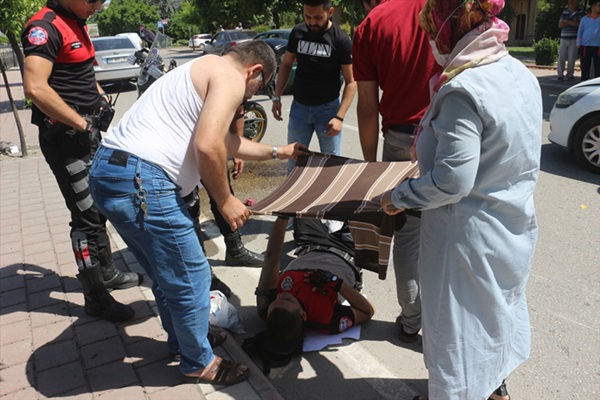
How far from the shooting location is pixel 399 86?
9.46ft

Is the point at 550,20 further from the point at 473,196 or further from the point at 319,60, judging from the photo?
the point at 473,196

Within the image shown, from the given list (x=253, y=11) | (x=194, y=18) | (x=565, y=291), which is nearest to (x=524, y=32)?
(x=253, y=11)

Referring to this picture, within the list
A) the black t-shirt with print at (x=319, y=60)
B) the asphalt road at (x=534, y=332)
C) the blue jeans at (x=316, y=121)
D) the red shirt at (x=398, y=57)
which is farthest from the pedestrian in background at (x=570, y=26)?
the red shirt at (x=398, y=57)

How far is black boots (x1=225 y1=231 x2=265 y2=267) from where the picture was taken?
423 cm

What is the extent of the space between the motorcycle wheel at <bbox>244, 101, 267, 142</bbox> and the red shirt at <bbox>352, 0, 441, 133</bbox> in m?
5.17

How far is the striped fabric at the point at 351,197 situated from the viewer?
2.33m

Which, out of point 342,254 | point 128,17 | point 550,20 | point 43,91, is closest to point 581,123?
point 342,254

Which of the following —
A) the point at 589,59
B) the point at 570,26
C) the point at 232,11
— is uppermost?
the point at 232,11

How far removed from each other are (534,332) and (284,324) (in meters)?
1.61

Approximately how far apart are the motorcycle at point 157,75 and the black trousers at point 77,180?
3022 mm

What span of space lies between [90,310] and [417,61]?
266cm

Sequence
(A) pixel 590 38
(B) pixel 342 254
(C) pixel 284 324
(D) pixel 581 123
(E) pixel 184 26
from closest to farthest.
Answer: (C) pixel 284 324 → (B) pixel 342 254 → (D) pixel 581 123 → (A) pixel 590 38 → (E) pixel 184 26

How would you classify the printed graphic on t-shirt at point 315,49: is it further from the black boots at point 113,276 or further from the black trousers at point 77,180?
the black boots at point 113,276

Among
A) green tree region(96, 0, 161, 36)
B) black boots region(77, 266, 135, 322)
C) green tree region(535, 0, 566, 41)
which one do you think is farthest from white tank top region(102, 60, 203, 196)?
green tree region(96, 0, 161, 36)
